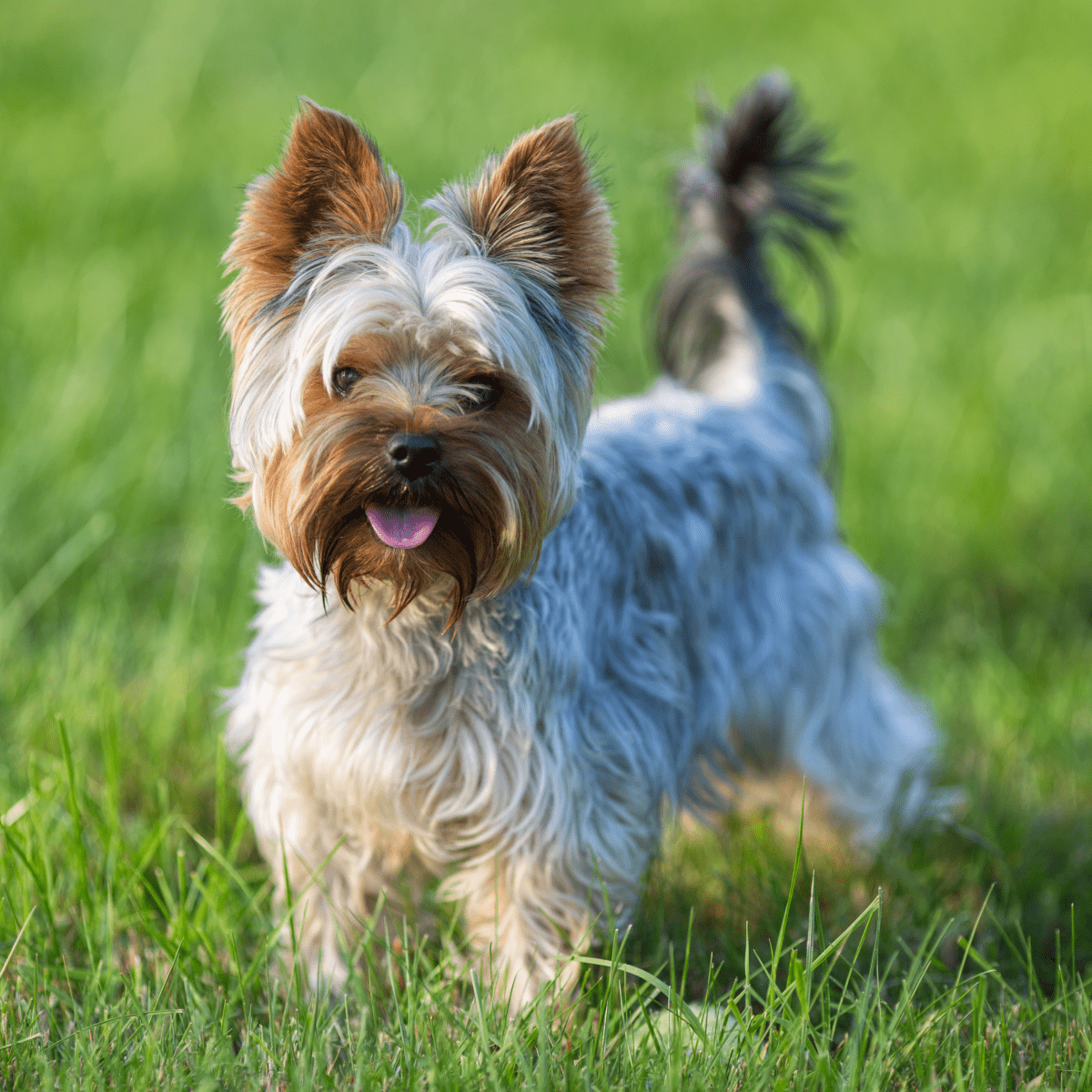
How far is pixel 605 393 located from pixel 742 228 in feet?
7.72

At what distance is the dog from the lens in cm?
234

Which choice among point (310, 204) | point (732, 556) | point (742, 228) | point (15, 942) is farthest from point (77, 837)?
point (742, 228)

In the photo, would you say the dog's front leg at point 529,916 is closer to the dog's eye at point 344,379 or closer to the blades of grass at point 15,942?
the blades of grass at point 15,942

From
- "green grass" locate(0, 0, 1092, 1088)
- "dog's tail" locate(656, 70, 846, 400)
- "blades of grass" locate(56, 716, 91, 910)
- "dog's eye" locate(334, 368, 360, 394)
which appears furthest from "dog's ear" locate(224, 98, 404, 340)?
"dog's tail" locate(656, 70, 846, 400)

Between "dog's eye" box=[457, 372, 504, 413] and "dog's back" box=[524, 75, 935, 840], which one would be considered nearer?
"dog's eye" box=[457, 372, 504, 413]

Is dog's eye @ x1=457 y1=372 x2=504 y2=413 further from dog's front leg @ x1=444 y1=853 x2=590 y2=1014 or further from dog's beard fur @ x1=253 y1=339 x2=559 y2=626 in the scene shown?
dog's front leg @ x1=444 y1=853 x2=590 y2=1014

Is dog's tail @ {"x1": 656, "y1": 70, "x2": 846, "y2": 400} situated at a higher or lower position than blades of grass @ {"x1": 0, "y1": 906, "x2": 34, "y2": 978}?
higher

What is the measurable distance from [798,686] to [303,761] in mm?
1658

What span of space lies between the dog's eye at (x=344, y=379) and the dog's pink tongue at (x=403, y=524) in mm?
249

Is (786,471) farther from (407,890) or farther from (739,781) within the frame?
(407,890)

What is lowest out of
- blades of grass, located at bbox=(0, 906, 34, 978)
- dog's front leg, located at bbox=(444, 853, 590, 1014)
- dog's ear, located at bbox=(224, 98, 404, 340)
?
blades of grass, located at bbox=(0, 906, 34, 978)

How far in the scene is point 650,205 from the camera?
25.6 feet

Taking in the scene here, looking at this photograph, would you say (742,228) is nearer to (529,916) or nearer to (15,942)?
(529,916)

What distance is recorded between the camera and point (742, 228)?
4039 mm
